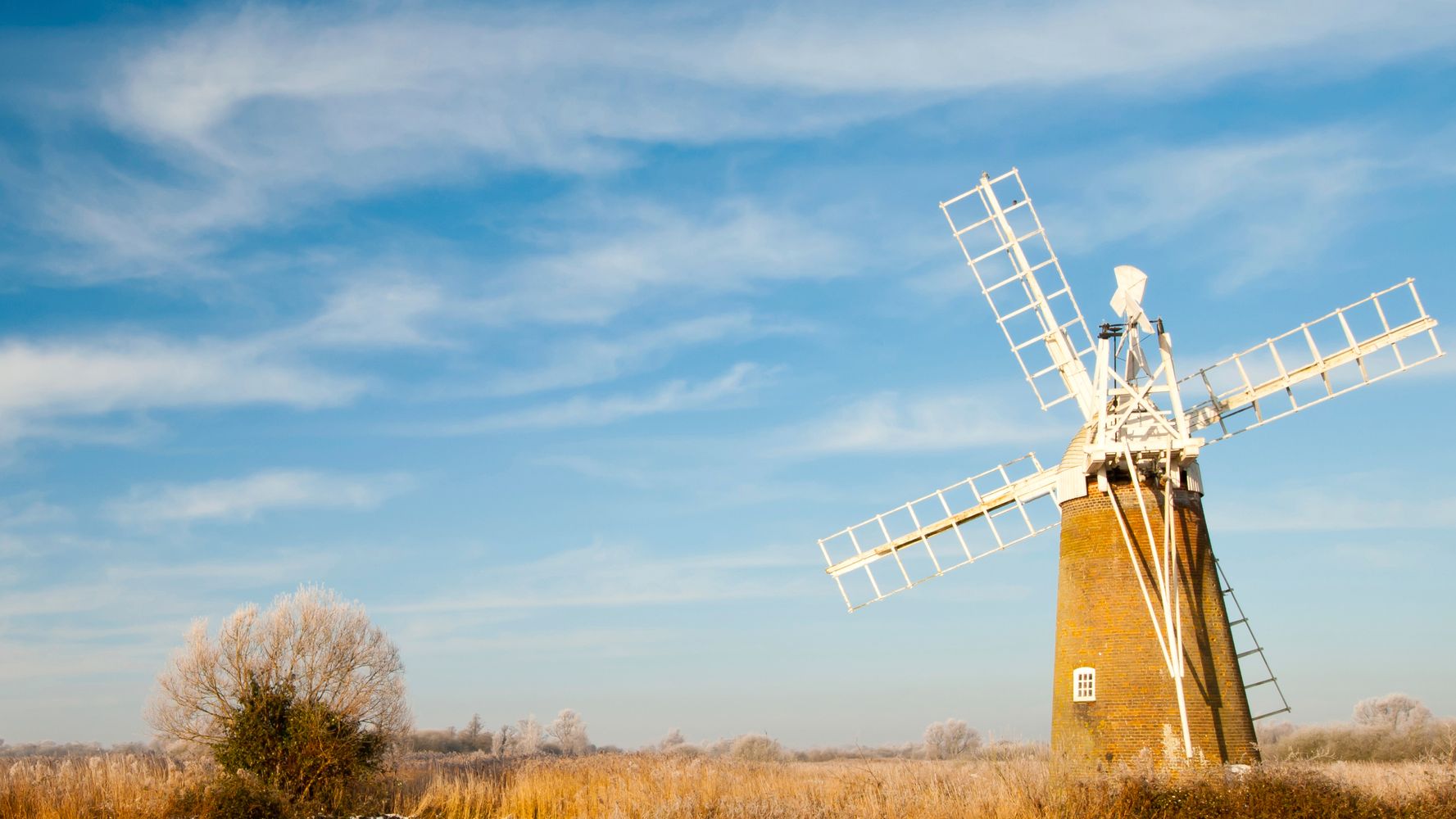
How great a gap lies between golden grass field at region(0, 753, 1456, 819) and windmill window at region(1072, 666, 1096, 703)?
1.47m

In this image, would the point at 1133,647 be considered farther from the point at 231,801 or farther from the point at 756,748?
the point at 756,748

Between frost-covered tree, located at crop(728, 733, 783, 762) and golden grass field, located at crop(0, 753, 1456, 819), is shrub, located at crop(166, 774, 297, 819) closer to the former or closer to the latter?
golden grass field, located at crop(0, 753, 1456, 819)

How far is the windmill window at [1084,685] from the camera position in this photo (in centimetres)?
1991

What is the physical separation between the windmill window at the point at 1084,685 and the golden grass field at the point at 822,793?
147 cm

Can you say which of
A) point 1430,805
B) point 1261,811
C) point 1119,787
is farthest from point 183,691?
point 1430,805

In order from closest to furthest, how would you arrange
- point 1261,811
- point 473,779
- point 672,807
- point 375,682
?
point 1261,811 < point 672,807 < point 375,682 < point 473,779

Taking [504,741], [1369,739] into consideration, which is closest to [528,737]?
[504,741]

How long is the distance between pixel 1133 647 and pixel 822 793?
20.8ft

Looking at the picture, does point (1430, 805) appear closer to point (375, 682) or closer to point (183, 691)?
point (375, 682)

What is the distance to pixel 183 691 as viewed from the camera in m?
22.8

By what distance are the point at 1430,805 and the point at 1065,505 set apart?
740 cm

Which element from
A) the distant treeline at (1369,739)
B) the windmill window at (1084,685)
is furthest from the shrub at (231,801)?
the distant treeline at (1369,739)

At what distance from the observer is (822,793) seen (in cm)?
2108

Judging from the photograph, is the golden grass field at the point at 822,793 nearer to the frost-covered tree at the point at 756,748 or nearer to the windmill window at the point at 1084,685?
the windmill window at the point at 1084,685
